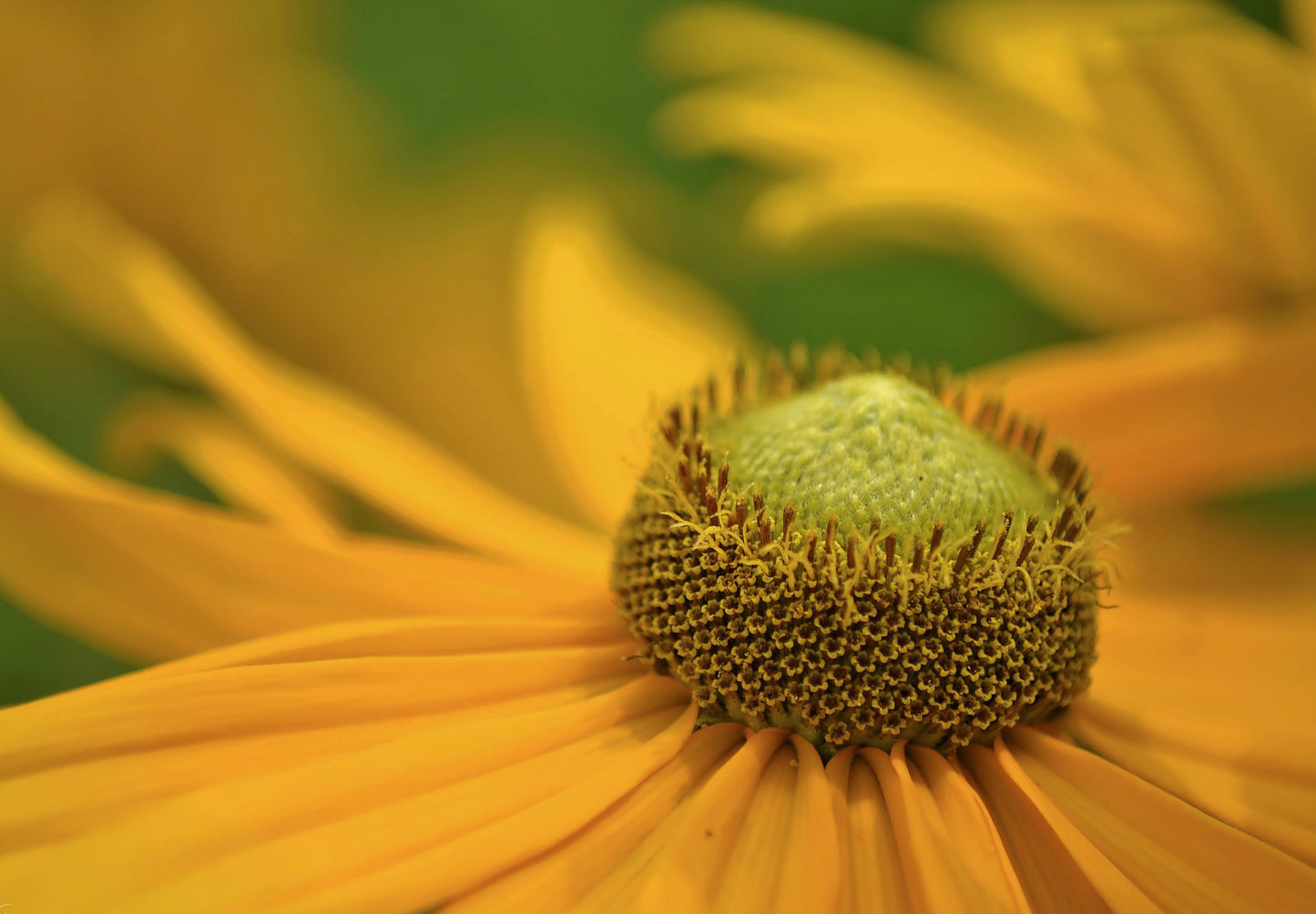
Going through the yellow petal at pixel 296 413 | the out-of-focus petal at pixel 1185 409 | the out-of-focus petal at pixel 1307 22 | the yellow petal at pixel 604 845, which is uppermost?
the out-of-focus petal at pixel 1307 22

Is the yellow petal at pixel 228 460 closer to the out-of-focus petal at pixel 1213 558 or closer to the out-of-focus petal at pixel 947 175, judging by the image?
the out-of-focus petal at pixel 947 175

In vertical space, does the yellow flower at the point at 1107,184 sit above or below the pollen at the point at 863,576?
above

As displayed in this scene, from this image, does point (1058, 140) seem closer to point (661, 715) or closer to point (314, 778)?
point (661, 715)

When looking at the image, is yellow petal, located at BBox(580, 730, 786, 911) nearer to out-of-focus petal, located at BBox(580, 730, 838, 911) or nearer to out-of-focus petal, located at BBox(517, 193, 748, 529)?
out-of-focus petal, located at BBox(580, 730, 838, 911)

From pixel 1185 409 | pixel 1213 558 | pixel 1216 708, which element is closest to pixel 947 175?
pixel 1185 409

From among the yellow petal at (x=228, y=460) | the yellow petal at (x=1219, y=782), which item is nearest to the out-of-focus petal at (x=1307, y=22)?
the yellow petal at (x=1219, y=782)

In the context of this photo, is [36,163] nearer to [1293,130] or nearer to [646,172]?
[646,172]
